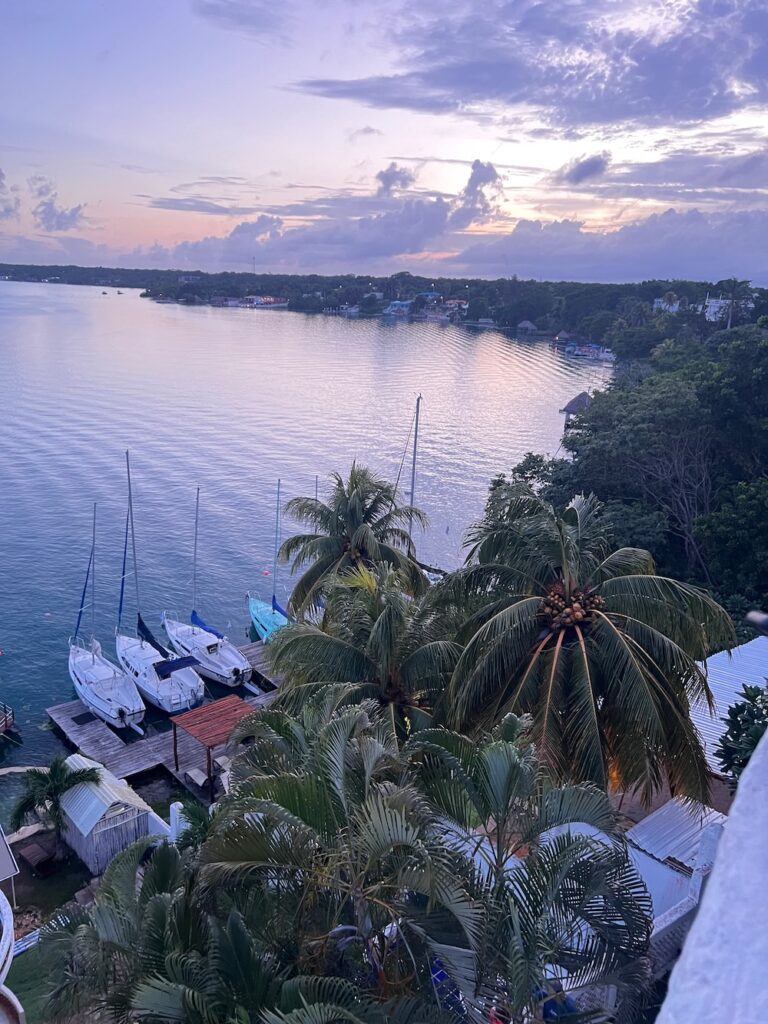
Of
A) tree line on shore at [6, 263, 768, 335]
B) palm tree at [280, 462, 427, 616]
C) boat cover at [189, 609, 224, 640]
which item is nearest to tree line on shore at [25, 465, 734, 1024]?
palm tree at [280, 462, 427, 616]

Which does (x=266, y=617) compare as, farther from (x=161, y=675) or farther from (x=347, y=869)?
(x=347, y=869)

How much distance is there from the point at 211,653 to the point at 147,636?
11.9ft

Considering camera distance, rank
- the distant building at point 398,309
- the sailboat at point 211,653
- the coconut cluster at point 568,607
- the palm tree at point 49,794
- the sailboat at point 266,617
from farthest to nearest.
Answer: the distant building at point 398,309, the sailboat at point 266,617, the sailboat at point 211,653, the palm tree at point 49,794, the coconut cluster at point 568,607

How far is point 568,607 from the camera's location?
10.6 m

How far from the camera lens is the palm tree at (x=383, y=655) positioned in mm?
11570

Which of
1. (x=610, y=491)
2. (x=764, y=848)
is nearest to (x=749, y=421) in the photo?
(x=610, y=491)

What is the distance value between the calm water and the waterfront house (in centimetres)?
615

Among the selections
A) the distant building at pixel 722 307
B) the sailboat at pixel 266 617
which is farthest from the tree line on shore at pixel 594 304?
the sailboat at pixel 266 617

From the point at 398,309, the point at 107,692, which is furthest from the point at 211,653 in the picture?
the point at 398,309

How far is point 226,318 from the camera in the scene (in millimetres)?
170000

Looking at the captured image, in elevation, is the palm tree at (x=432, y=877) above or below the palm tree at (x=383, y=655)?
above

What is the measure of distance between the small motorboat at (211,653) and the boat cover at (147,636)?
474 mm

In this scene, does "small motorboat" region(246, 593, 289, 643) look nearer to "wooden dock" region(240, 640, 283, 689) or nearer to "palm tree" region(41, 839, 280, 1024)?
"wooden dock" region(240, 640, 283, 689)

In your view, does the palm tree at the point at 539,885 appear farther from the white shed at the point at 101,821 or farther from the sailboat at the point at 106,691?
the sailboat at the point at 106,691
